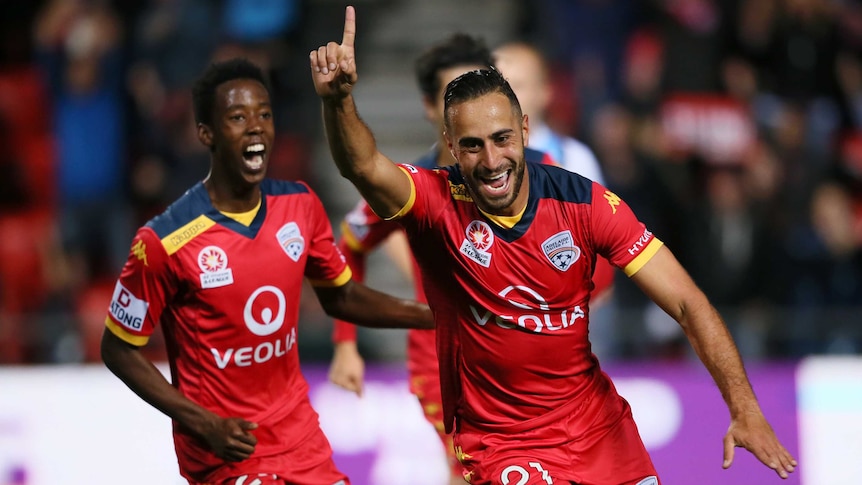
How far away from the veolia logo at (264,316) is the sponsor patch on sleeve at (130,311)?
382 mm

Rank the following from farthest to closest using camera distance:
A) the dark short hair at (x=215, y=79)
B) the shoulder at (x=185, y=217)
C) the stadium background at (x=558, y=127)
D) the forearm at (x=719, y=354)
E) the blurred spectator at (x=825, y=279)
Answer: the stadium background at (x=558, y=127)
the blurred spectator at (x=825, y=279)
the dark short hair at (x=215, y=79)
the shoulder at (x=185, y=217)
the forearm at (x=719, y=354)

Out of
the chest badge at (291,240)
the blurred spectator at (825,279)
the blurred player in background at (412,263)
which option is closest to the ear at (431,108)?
the blurred player in background at (412,263)

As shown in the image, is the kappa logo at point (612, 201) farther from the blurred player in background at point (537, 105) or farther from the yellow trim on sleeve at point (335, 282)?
the blurred player in background at point (537, 105)

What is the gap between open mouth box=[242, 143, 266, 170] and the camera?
16.4ft

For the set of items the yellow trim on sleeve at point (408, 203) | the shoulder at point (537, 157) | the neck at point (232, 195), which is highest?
the shoulder at point (537, 157)

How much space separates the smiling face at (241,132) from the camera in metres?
5.00

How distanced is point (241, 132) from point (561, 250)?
1.38m

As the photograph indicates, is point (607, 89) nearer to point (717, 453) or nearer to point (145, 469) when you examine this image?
point (717, 453)

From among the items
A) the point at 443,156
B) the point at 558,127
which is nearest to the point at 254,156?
the point at 443,156

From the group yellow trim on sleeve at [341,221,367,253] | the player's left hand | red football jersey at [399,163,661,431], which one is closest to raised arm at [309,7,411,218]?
red football jersey at [399,163,661,431]

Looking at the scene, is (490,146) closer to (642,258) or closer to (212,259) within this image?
(642,258)

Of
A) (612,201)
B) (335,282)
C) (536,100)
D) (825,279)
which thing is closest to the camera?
(612,201)

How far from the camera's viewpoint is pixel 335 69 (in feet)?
13.4

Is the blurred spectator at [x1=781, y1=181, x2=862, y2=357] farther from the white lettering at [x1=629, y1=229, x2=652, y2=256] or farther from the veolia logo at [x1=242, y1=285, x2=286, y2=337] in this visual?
the veolia logo at [x1=242, y1=285, x2=286, y2=337]
